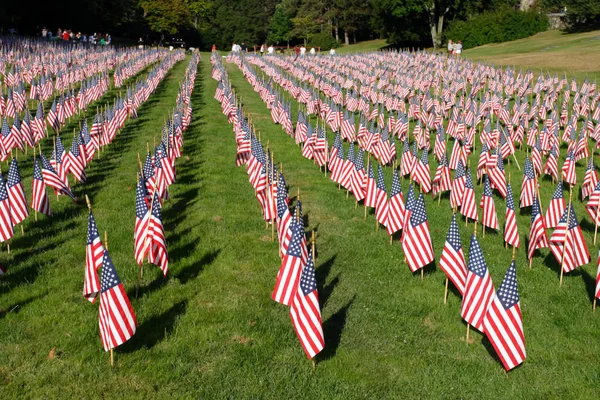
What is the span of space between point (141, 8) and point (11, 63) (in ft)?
204

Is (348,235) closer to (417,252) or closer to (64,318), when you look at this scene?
(417,252)

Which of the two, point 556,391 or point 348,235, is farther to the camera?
point 348,235

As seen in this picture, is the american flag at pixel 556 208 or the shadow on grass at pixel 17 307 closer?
the shadow on grass at pixel 17 307

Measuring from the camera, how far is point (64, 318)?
9.41 metres

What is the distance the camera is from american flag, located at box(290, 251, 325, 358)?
26.9 feet

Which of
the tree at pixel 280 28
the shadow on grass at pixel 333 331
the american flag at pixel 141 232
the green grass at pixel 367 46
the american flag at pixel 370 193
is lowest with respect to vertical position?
the shadow on grass at pixel 333 331

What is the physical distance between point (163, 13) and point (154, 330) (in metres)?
92.6

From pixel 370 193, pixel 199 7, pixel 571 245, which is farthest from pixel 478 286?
pixel 199 7

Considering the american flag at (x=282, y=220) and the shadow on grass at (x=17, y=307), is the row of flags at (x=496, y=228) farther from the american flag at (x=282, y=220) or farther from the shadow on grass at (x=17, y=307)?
the shadow on grass at (x=17, y=307)

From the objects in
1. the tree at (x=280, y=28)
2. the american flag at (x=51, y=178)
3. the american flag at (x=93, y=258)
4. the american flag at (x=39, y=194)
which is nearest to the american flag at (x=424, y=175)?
the american flag at (x=51, y=178)

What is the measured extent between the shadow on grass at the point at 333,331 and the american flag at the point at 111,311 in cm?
281

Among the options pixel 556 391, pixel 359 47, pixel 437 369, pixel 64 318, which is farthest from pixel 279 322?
pixel 359 47

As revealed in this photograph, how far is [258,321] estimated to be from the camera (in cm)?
968

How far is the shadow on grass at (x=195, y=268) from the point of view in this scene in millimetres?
11172
